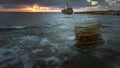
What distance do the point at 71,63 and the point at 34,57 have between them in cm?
493

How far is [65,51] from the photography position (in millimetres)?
27156

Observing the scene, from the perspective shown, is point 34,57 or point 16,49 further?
point 16,49

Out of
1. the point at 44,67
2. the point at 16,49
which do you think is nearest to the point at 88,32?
the point at 44,67

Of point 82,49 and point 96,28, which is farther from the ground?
point 96,28

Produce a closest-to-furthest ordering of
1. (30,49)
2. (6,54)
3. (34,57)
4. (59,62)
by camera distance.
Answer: (59,62) → (34,57) → (6,54) → (30,49)

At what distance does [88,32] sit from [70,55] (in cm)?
374

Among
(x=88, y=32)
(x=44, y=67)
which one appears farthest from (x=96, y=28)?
(x=44, y=67)

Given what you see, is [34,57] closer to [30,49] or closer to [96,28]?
[30,49]

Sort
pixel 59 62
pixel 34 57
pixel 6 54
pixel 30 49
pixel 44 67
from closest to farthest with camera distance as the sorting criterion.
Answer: pixel 44 67 < pixel 59 62 < pixel 34 57 < pixel 6 54 < pixel 30 49

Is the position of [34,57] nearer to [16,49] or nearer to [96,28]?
[16,49]

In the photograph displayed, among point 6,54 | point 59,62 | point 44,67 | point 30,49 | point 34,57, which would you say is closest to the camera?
point 44,67

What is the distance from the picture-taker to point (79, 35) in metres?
26.6

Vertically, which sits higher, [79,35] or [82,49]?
[79,35]

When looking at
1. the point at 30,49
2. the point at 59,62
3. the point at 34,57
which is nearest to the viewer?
the point at 59,62
